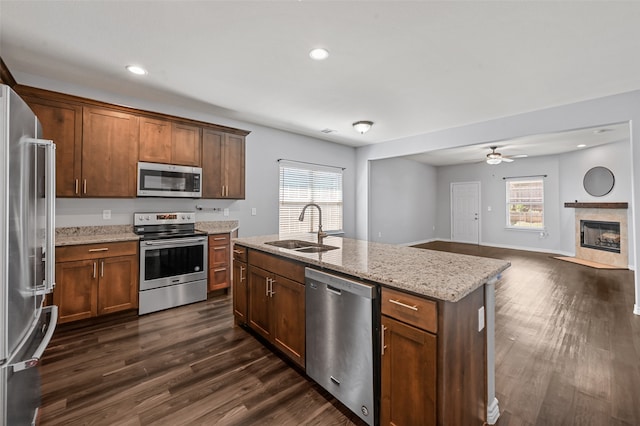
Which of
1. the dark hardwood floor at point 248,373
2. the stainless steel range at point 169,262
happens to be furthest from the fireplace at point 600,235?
the stainless steel range at point 169,262

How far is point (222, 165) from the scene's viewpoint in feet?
13.6

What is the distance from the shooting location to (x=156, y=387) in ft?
6.48

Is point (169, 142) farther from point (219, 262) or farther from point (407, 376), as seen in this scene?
point (407, 376)

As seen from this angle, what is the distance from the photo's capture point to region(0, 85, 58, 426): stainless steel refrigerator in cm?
116

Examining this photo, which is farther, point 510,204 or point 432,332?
point 510,204

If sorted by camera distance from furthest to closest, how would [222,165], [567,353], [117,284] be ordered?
[222,165]
[117,284]
[567,353]

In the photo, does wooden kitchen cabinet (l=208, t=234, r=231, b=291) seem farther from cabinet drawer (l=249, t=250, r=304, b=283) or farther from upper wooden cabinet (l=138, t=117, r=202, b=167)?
cabinet drawer (l=249, t=250, r=304, b=283)

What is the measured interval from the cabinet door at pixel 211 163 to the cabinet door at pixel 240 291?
1.59 m

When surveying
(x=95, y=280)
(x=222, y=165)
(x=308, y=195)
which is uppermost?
(x=222, y=165)

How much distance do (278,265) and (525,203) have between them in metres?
8.29

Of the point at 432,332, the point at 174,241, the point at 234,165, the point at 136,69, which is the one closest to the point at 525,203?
the point at 234,165

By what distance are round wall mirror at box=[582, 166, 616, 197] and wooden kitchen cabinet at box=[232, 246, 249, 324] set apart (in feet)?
25.4

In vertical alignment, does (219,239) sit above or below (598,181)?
below

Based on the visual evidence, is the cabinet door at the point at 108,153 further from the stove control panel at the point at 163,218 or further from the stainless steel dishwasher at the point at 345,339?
the stainless steel dishwasher at the point at 345,339
